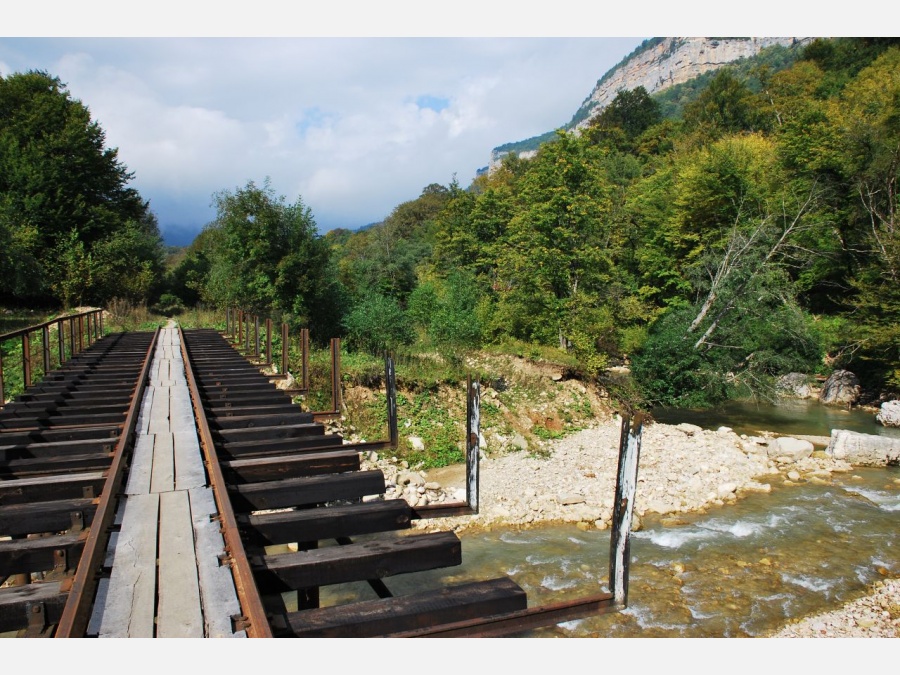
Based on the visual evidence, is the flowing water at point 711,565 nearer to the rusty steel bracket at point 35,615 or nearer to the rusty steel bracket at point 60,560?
the rusty steel bracket at point 60,560

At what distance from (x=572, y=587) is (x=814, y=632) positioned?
3.30 meters

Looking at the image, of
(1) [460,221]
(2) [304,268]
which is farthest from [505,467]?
(1) [460,221]

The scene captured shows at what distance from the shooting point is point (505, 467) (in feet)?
46.9

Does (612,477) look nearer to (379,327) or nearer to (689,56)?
(379,327)

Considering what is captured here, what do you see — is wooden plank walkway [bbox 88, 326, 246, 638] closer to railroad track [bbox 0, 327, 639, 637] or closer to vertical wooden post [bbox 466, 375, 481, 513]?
railroad track [bbox 0, 327, 639, 637]

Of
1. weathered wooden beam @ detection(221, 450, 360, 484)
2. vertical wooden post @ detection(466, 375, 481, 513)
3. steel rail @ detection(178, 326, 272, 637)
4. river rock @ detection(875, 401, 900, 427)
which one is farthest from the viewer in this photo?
river rock @ detection(875, 401, 900, 427)

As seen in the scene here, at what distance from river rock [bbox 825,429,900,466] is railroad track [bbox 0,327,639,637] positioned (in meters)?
14.8

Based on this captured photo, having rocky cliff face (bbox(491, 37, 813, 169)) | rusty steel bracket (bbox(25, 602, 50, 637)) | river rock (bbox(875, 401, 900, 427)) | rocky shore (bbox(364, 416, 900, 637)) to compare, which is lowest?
rocky shore (bbox(364, 416, 900, 637))

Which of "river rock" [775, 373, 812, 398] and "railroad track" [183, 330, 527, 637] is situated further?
"river rock" [775, 373, 812, 398]

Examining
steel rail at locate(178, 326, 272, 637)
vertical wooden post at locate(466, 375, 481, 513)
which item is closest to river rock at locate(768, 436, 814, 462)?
vertical wooden post at locate(466, 375, 481, 513)

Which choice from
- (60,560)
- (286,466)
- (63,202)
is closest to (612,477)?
(286,466)

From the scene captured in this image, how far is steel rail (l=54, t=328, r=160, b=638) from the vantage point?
2414mm

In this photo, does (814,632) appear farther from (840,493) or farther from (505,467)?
(505,467)

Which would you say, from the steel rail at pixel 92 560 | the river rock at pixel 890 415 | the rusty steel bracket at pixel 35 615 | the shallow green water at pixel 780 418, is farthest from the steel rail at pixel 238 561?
the river rock at pixel 890 415
